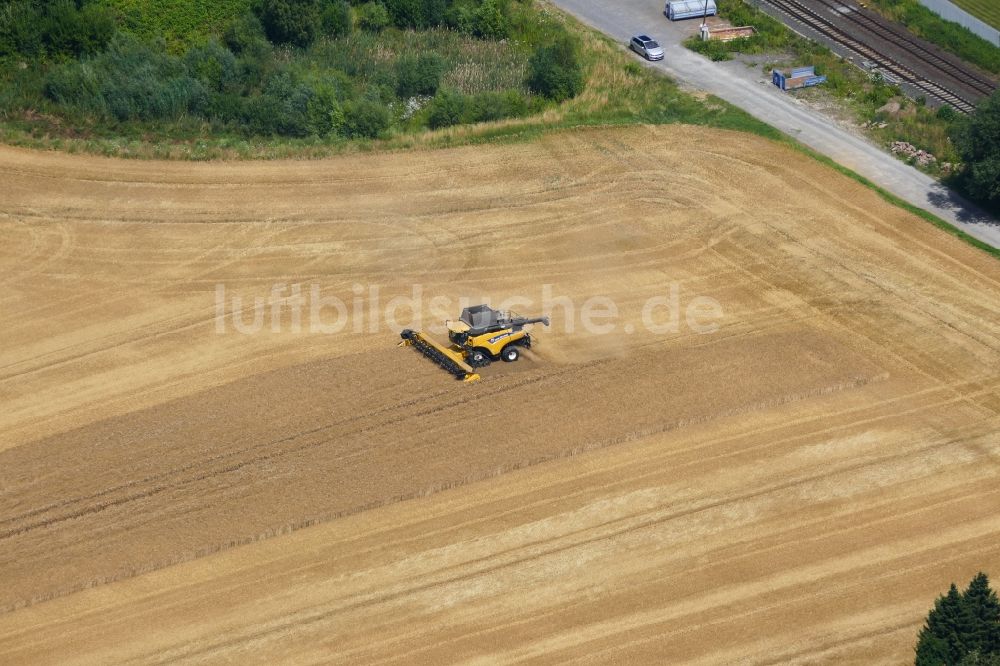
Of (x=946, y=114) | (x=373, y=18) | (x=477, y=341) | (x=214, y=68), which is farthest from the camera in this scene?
(x=373, y=18)

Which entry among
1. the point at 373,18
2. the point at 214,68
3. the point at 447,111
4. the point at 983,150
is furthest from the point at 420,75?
the point at 983,150

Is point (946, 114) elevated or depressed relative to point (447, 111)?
elevated

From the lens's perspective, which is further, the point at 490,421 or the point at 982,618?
the point at 490,421

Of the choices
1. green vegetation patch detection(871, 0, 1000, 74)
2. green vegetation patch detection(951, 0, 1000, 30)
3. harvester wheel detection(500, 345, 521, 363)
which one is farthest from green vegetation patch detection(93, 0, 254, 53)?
green vegetation patch detection(951, 0, 1000, 30)

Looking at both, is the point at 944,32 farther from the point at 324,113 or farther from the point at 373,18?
the point at 324,113

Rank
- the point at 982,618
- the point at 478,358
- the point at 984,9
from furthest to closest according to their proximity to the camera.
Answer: the point at 984,9 < the point at 478,358 < the point at 982,618

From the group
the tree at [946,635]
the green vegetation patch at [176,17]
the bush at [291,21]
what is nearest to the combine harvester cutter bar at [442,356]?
the tree at [946,635]

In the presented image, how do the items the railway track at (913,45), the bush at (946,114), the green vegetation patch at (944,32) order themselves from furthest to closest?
the green vegetation patch at (944,32), the railway track at (913,45), the bush at (946,114)

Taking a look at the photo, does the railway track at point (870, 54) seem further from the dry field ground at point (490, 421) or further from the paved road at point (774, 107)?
the dry field ground at point (490, 421)
